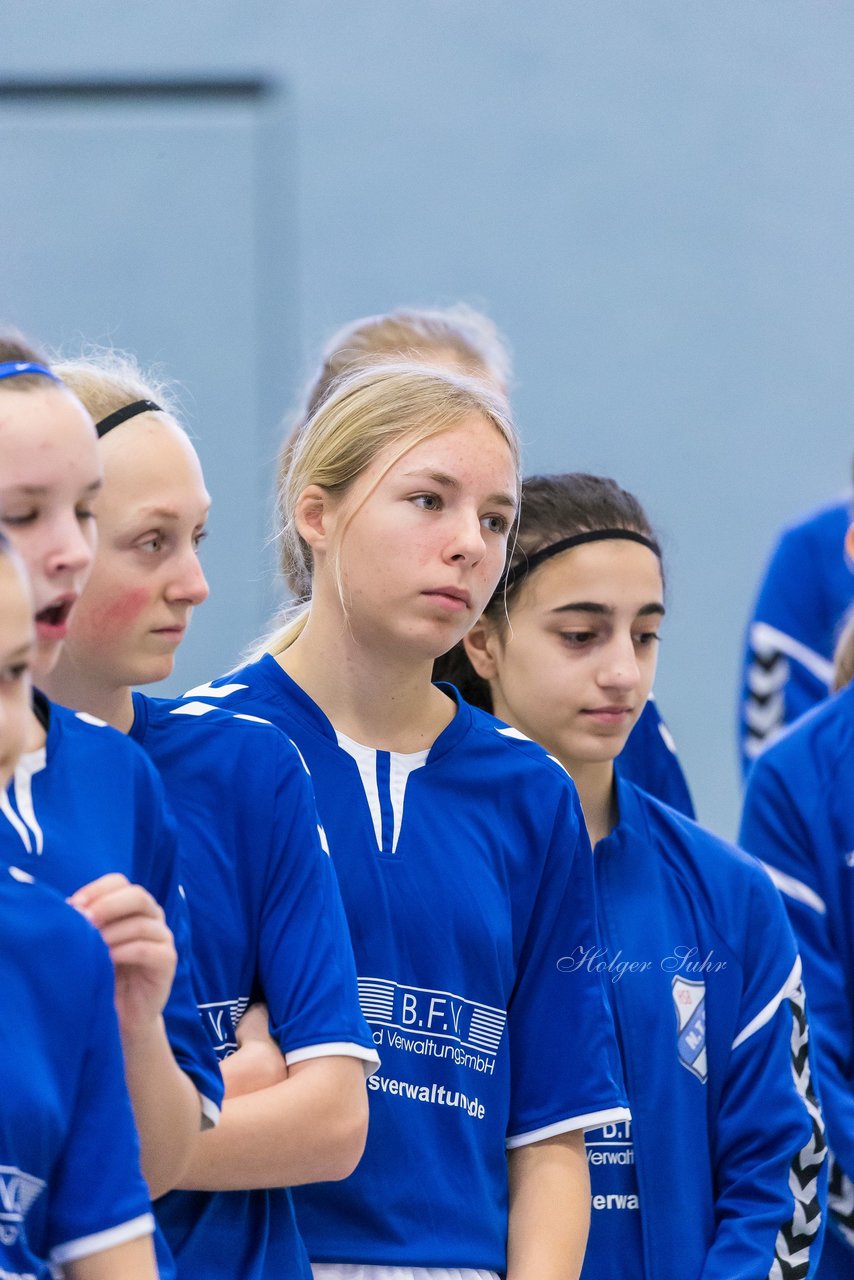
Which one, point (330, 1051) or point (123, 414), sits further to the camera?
point (123, 414)

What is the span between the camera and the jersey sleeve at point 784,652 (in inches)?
143

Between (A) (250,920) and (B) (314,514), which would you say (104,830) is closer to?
(A) (250,920)

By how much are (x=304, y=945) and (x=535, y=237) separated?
3.87 meters

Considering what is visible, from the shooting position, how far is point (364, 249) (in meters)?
5.18

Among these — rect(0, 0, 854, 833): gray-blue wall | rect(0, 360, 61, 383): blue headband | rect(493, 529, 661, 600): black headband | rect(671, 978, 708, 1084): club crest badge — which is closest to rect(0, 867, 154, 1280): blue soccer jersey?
rect(0, 360, 61, 383): blue headband

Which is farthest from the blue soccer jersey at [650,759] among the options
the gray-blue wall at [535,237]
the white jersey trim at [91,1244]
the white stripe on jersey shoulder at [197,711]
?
the gray-blue wall at [535,237]

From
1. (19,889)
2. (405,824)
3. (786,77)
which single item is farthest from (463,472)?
(786,77)

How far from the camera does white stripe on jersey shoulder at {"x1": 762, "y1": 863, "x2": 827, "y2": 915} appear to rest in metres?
2.62

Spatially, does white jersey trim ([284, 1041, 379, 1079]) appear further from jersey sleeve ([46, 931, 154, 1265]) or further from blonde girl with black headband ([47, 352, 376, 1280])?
jersey sleeve ([46, 931, 154, 1265])

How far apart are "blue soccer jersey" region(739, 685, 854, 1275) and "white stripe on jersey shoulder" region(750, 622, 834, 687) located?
0.85m

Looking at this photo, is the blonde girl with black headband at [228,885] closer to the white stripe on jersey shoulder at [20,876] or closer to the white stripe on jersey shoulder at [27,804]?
the white stripe on jersey shoulder at [27,804]

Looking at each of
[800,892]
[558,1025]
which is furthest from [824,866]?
[558,1025]

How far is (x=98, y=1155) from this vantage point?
48.7 inches

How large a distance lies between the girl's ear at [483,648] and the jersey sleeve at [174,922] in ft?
2.93
